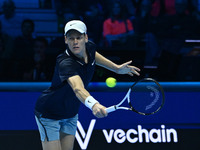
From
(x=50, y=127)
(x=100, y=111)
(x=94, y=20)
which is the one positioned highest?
(x=94, y=20)

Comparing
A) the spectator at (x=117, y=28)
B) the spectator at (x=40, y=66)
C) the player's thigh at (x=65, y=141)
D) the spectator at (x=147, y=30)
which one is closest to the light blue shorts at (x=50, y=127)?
the player's thigh at (x=65, y=141)

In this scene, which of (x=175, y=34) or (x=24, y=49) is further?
(x=175, y=34)

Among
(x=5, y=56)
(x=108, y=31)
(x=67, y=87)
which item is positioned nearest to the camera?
(x=67, y=87)

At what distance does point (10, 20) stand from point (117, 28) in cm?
178

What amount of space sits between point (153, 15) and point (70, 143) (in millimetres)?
3830

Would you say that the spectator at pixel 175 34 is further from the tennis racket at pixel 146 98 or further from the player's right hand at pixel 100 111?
the player's right hand at pixel 100 111

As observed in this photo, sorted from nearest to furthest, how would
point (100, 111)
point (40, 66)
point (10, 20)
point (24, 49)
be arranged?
point (100, 111) → point (40, 66) → point (24, 49) → point (10, 20)

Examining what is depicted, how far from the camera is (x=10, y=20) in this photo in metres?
6.36

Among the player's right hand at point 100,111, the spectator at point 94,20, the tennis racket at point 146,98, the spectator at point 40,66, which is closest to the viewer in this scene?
the player's right hand at point 100,111

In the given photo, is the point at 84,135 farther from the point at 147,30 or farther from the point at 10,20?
the point at 10,20

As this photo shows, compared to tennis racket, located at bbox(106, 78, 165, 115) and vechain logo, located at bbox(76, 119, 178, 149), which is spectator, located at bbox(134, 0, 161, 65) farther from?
tennis racket, located at bbox(106, 78, 165, 115)

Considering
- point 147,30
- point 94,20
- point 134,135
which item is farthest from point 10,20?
point 134,135

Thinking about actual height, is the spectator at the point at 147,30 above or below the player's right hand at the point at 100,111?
above

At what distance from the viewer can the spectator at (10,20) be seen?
247 inches
